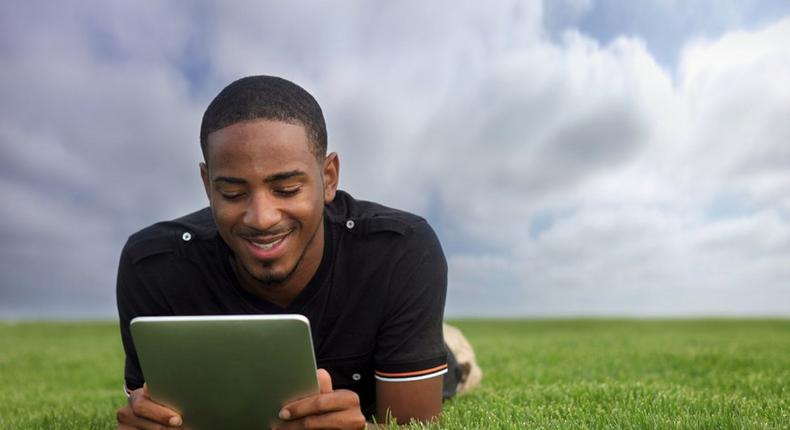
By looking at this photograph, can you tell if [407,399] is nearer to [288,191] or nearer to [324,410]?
[324,410]

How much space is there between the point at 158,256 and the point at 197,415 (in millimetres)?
1428

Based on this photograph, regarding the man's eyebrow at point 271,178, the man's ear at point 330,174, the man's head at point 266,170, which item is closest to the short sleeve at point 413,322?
the man's ear at point 330,174

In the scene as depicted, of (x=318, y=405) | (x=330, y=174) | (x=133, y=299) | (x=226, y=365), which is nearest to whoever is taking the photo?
(x=226, y=365)

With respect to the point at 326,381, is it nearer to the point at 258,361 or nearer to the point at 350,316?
the point at 258,361

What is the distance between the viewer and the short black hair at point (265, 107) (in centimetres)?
437

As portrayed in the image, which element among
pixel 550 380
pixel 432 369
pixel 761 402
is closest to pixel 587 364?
pixel 550 380

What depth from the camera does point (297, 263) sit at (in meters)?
4.79

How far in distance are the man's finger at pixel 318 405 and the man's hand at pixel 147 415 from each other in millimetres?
704

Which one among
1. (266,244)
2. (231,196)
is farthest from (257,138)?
(266,244)

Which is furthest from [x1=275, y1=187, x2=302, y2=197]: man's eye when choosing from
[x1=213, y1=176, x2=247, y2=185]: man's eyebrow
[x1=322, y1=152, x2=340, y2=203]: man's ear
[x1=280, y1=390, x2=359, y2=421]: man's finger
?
[x1=280, y1=390, x2=359, y2=421]: man's finger

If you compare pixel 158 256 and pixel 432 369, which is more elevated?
pixel 158 256

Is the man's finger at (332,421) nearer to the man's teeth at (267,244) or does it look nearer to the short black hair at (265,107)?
the man's teeth at (267,244)

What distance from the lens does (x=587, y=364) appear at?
33.0ft

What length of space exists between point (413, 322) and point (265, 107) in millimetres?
1823
